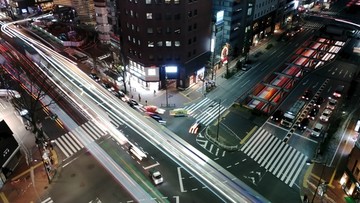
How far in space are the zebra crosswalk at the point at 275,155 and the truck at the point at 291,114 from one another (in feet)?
15.6

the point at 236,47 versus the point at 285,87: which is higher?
the point at 236,47

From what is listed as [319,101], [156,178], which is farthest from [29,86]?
[319,101]

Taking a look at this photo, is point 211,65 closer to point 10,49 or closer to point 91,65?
point 91,65

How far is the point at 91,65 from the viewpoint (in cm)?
7638

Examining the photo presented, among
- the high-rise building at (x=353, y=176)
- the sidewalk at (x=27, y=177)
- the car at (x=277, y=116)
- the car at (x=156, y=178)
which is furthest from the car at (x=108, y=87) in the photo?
the high-rise building at (x=353, y=176)

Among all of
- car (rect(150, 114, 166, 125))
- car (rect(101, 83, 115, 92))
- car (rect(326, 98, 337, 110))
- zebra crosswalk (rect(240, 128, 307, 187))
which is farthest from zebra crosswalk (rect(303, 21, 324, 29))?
car (rect(101, 83, 115, 92))

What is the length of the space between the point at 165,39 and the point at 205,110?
1799cm

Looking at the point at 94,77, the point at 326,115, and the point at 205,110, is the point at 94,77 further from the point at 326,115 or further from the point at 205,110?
the point at 326,115

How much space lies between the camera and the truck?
53500mm

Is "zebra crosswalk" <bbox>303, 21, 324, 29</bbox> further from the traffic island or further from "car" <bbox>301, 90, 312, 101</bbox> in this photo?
the traffic island

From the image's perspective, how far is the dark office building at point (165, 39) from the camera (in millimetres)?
57656

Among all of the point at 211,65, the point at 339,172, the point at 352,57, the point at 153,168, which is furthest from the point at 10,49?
the point at 352,57

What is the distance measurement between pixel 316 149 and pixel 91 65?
59.4 m

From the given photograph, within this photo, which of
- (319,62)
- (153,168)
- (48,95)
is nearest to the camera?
(153,168)
